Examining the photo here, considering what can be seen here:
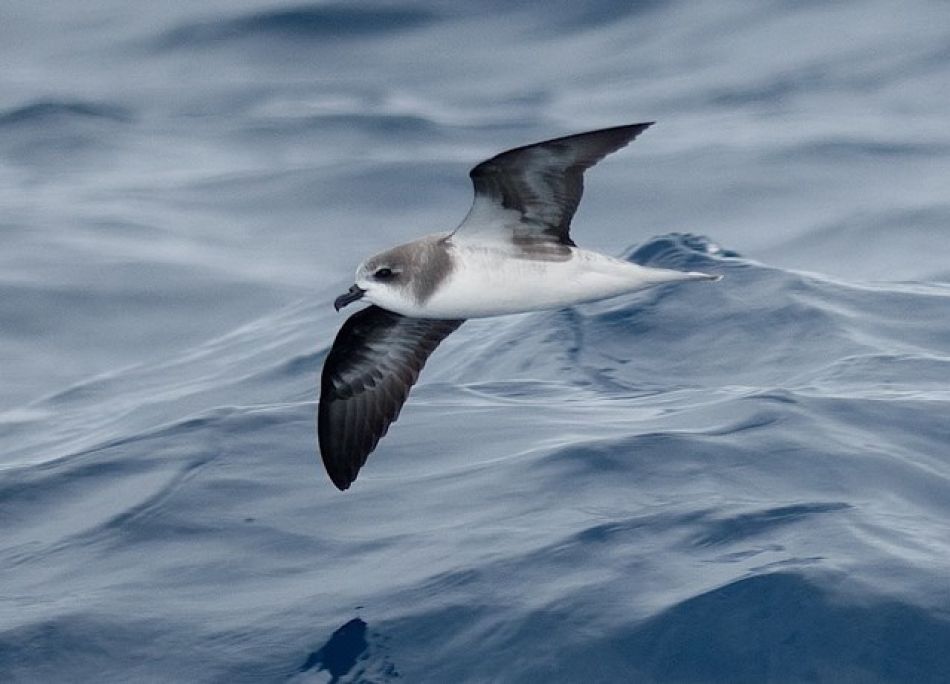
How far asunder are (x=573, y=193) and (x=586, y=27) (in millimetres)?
14511

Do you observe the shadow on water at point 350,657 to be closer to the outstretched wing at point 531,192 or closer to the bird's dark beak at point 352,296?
the bird's dark beak at point 352,296

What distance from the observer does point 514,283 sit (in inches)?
343

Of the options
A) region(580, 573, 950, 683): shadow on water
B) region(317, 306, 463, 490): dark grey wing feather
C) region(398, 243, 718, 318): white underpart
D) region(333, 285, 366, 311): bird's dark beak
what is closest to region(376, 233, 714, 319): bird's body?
region(398, 243, 718, 318): white underpart

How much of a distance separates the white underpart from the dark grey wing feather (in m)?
1.12

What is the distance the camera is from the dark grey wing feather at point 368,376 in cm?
985

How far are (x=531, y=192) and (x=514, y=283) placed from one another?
460 mm

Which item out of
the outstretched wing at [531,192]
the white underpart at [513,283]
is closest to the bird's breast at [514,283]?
the white underpart at [513,283]

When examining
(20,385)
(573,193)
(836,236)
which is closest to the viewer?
(573,193)

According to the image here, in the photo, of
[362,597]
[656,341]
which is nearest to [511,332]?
[656,341]

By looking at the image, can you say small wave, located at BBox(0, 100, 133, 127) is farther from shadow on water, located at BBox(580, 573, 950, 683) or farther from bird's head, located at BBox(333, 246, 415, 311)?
shadow on water, located at BBox(580, 573, 950, 683)

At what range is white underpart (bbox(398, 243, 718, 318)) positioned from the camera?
863cm

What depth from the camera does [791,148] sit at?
19.2m

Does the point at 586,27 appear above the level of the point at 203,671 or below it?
above

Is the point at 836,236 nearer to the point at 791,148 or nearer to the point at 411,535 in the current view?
the point at 791,148
